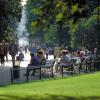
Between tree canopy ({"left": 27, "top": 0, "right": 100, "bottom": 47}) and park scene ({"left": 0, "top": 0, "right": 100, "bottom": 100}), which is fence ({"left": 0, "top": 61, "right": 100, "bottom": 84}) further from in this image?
tree canopy ({"left": 27, "top": 0, "right": 100, "bottom": 47})

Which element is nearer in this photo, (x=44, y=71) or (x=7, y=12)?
(x=44, y=71)

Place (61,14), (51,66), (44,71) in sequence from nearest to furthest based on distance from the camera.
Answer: (61,14) → (44,71) → (51,66)

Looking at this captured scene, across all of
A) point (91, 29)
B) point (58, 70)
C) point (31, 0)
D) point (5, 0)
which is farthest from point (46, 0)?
point (91, 29)

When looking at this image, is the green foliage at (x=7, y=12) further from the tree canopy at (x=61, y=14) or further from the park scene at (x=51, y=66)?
the tree canopy at (x=61, y=14)

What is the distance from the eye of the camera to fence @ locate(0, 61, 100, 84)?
87.1 ft

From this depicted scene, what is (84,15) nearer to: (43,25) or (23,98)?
(43,25)

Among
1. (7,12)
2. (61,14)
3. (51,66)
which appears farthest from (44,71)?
(7,12)

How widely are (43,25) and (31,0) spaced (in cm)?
95

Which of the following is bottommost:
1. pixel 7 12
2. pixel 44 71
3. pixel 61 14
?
pixel 44 71

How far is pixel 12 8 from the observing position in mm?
45375

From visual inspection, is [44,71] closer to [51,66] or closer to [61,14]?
[51,66]

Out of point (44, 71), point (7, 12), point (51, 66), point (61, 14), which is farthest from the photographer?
point (7, 12)

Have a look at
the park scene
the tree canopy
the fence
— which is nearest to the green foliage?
the park scene

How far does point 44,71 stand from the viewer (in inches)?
1145
